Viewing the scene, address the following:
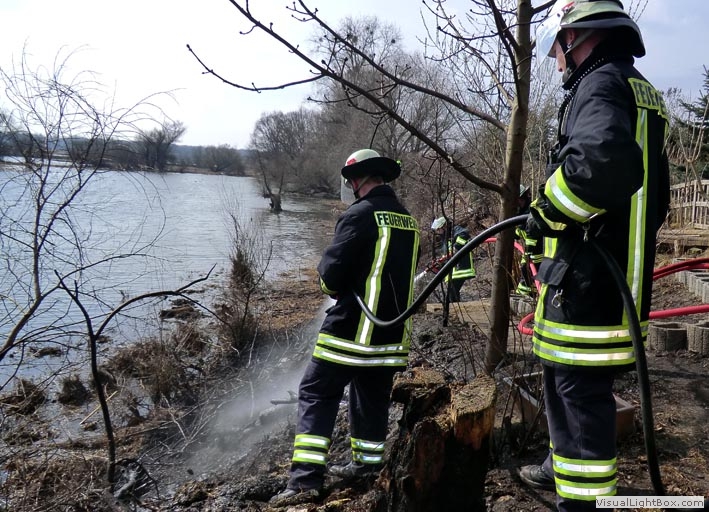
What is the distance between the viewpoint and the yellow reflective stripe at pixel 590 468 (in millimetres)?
2150

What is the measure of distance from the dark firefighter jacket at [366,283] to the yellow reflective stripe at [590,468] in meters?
1.53

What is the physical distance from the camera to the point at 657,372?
454 cm

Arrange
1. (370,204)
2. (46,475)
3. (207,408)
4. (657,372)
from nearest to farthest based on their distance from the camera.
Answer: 1. (370,204)
2. (46,475)
3. (657,372)
4. (207,408)

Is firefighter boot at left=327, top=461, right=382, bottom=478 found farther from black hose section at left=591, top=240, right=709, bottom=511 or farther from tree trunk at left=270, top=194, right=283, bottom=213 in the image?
tree trunk at left=270, top=194, right=283, bottom=213

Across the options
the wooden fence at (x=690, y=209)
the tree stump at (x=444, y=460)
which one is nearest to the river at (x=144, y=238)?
the tree stump at (x=444, y=460)

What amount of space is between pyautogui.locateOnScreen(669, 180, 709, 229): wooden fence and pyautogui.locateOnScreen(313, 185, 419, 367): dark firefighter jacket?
9.46 m

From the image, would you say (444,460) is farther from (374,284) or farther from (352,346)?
(374,284)

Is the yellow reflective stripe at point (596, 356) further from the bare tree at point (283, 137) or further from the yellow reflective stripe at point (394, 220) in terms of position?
the bare tree at point (283, 137)

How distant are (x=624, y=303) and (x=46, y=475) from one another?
3910 millimetres

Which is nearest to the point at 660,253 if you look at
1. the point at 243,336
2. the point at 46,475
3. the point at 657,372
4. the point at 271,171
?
the point at 657,372

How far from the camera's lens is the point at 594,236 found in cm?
211

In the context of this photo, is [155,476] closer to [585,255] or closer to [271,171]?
[585,255]

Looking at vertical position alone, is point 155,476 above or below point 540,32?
below

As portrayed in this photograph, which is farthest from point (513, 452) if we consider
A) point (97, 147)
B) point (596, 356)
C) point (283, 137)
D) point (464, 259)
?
point (283, 137)
